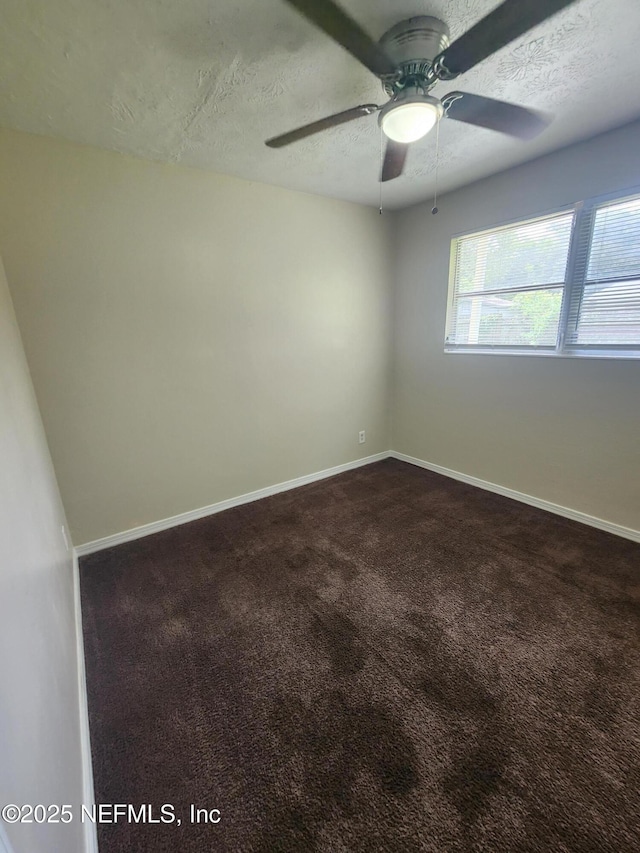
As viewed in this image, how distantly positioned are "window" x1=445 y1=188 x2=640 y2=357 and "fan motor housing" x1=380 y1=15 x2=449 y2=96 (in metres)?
1.58

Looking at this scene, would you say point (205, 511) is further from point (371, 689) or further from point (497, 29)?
point (497, 29)

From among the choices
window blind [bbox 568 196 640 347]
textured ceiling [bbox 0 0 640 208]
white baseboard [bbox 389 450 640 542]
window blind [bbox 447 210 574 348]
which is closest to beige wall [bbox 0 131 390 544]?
textured ceiling [bbox 0 0 640 208]

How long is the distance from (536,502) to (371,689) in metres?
2.11

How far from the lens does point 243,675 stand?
1499mm

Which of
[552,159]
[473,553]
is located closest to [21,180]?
[552,159]

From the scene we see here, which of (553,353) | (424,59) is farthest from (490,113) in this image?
(553,353)

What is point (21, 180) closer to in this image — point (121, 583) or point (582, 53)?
point (121, 583)

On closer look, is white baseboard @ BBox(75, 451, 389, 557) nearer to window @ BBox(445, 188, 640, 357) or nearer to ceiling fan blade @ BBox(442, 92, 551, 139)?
window @ BBox(445, 188, 640, 357)

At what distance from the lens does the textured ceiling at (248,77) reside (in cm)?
122

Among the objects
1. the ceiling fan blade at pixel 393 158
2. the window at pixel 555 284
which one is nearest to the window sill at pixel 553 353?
the window at pixel 555 284

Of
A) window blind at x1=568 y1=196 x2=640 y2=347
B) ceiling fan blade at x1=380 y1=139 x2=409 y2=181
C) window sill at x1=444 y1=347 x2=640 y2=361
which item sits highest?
ceiling fan blade at x1=380 y1=139 x2=409 y2=181

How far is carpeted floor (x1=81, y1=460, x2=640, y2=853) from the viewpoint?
3.43 feet

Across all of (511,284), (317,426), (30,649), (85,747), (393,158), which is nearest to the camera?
(30,649)

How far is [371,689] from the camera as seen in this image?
1421 mm
